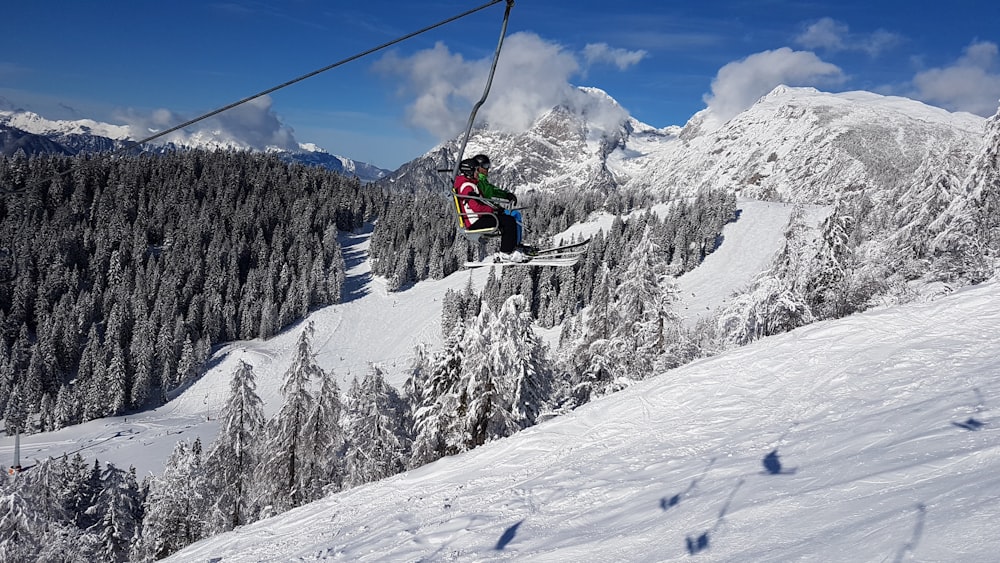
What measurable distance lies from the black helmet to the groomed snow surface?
677cm

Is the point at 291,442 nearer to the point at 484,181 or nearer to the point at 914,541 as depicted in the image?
the point at 484,181

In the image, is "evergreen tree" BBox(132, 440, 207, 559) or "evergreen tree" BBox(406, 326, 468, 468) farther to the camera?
"evergreen tree" BBox(132, 440, 207, 559)

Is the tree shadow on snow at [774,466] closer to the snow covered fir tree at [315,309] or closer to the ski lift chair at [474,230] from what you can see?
the ski lift chair at [474,230]

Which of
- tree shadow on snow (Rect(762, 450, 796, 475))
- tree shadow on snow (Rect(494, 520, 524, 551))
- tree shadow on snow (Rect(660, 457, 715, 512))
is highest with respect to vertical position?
tree shadow on snow (Rect(762, 450, 796, 475))

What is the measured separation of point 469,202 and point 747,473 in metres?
7.10

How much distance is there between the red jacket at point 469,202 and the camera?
9.92 metres

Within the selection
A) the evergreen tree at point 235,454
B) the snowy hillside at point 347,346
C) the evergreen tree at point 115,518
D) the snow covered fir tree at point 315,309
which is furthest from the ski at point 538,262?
the snowy hillside at point 347,346

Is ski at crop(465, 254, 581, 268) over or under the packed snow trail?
over

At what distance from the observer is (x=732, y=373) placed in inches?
550

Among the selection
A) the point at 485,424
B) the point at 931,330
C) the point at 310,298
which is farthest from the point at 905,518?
the point at 310,298

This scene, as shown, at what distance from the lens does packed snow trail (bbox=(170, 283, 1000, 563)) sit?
5883mm

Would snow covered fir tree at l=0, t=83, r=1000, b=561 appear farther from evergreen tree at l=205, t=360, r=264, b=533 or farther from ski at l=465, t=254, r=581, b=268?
ski at l=465, t=254, r=581, b=268

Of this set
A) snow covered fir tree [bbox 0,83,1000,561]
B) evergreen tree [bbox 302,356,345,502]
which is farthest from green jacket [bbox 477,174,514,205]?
evergreen tree [bbox 302,356,345,502]

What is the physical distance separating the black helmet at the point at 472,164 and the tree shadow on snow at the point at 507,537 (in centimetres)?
681
